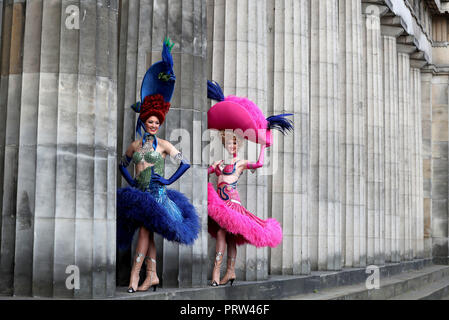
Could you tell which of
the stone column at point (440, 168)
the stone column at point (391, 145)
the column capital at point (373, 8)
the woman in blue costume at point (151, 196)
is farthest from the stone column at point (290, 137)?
the stone column at point (440, 168)

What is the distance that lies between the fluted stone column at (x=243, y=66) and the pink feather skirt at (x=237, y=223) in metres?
2.57

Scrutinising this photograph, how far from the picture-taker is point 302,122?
19812 millimetres

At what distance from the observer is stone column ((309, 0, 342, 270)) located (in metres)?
22.3

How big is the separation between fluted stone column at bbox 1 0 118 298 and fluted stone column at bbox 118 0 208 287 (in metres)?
2.67

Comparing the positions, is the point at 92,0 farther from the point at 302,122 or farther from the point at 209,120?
the point at 302,122

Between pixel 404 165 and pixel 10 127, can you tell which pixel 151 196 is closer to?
pixel 10 127

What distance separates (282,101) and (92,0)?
9.31m

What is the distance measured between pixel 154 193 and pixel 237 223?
244 cm

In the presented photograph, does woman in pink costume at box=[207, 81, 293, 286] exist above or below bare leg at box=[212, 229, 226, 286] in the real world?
above

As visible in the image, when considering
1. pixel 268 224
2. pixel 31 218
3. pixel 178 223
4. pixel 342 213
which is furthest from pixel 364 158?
pixel 31 218

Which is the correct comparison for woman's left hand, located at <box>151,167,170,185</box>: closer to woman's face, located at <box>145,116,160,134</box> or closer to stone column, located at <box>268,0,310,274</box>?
woman's face, located at <box>145,116,160,134</box>

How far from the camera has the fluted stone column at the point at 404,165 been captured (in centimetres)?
3372

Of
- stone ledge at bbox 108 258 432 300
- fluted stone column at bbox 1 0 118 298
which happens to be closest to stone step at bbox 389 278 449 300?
stone ledge at bbox 108 258 432 300
